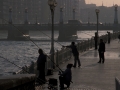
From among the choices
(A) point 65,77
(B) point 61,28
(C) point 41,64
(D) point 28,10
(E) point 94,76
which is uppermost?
(D) point 28,10

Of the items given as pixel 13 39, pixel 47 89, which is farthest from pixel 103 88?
pixel 13 39

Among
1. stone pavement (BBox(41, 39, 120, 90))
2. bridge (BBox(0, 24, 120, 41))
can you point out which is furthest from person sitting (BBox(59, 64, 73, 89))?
bridge (BBox(0, 24, 120, 41))

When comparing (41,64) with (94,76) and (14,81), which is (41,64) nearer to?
(94,76)

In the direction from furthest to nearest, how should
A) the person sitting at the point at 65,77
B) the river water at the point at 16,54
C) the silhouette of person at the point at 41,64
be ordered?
the river water at the point at 16,54
the silhouette of person at the point at 41,64
the person sitting at the point at 65,77

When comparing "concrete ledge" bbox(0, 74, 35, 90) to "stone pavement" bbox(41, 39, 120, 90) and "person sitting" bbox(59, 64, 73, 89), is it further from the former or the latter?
"stone pavement" bbox(41, 39, 120, 90)

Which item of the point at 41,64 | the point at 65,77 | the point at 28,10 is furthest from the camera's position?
the point at 28,10

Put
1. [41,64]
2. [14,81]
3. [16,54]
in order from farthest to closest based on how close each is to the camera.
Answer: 1. [16,54]
2. [41,64]
3. [14,81]

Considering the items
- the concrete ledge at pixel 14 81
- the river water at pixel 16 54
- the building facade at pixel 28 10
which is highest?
the building facade at pixel 28 10

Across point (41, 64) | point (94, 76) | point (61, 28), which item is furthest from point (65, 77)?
point (61, 28)

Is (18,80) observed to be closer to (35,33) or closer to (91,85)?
(91,85)

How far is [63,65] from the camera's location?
73.3ft

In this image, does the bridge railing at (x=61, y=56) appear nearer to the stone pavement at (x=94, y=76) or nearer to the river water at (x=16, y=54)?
the stone pavement at (x=94, y=76)

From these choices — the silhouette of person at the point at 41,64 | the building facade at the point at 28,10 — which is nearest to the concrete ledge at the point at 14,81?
the silhouette of person at the point at 41,64

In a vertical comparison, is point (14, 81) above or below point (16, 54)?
above
